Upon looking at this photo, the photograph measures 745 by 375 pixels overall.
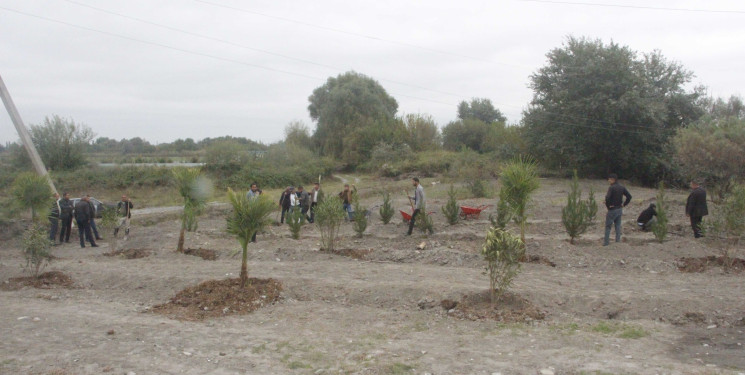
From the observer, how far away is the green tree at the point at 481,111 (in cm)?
8156

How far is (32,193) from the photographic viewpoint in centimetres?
1688

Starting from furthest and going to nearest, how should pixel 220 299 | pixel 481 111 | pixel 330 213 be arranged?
pixel 481 111
pixel 330 213
pixel 220 299

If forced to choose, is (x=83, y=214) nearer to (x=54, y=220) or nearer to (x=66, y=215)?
(x=66, y=215)

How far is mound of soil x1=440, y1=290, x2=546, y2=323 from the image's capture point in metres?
7.57

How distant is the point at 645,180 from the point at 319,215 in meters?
29.9

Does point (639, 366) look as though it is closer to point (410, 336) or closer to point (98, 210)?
point (410, 336)

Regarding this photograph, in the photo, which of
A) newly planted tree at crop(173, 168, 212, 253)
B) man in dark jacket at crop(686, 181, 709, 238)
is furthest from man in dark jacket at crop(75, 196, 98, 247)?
man in dark jacket at crop(686, 181, 709, 238)

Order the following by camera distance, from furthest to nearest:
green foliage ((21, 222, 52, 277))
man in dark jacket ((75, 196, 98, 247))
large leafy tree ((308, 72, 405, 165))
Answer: large leafy tree ((308, 72, 405, 165)), man in dark jacket ((75, 196, 98, 247)), green foliage ((21, 222, 52, 277))

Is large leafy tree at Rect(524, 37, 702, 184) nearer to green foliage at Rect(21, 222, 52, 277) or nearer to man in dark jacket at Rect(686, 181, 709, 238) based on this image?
man in dark jacket at Rect(686, 181, 709, 238)

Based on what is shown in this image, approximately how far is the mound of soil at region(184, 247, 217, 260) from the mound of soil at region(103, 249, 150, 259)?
39.9 inches

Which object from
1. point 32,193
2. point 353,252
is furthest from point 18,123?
point 353,252

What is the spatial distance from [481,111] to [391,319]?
76692 millimetres

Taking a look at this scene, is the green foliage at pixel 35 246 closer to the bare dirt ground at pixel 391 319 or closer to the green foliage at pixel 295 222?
the bare dirt ground at pixel 391 319

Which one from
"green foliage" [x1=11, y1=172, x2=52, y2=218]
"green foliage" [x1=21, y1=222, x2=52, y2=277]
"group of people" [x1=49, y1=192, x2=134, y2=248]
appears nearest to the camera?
"green foliage" [x1=21, y1=222, x2=52, y2=277]
